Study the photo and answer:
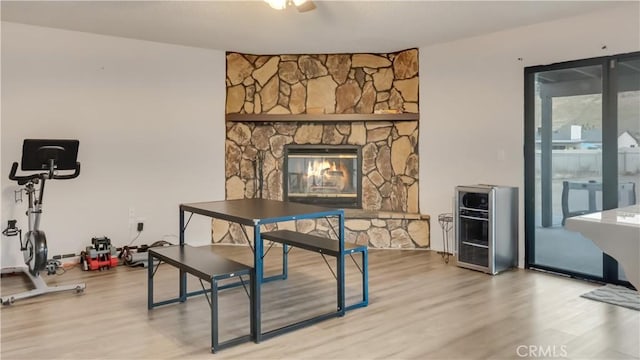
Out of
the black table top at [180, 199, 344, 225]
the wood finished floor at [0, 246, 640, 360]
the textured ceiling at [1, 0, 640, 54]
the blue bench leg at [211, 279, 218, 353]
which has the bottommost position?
the wood finished floor at [0, 246, 640, 360]

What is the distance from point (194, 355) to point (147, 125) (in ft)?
10.7

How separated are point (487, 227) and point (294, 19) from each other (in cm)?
266

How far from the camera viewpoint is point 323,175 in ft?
19.1

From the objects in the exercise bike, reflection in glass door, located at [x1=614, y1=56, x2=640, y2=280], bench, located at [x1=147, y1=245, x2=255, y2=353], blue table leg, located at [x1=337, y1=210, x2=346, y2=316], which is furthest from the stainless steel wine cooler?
the exercise bike

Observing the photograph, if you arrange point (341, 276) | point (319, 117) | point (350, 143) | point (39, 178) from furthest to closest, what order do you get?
point (350, 143), point (319, 117), point (39, 178), point (341, 276)

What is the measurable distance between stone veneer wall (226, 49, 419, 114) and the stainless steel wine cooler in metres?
1.64

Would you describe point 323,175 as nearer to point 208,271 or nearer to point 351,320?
point 351,320

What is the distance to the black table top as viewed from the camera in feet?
9.57

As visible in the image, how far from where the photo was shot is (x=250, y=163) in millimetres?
5777

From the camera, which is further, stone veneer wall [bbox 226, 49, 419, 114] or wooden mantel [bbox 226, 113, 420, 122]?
stone veneer wall [bbox 226, 49, 419, 114]

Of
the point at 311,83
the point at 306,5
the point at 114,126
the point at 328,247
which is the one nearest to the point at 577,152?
the point at 328,247

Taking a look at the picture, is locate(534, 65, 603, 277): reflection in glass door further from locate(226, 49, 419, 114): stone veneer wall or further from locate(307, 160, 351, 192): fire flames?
locate(307, 160, 351, 192): fire flames

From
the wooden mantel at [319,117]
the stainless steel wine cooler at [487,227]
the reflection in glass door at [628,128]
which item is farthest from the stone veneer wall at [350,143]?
the reflection in glass door at [628,128]

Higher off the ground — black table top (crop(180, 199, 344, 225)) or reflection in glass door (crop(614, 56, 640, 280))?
reflection in glass door (crop(614, 56, 640, 280))
